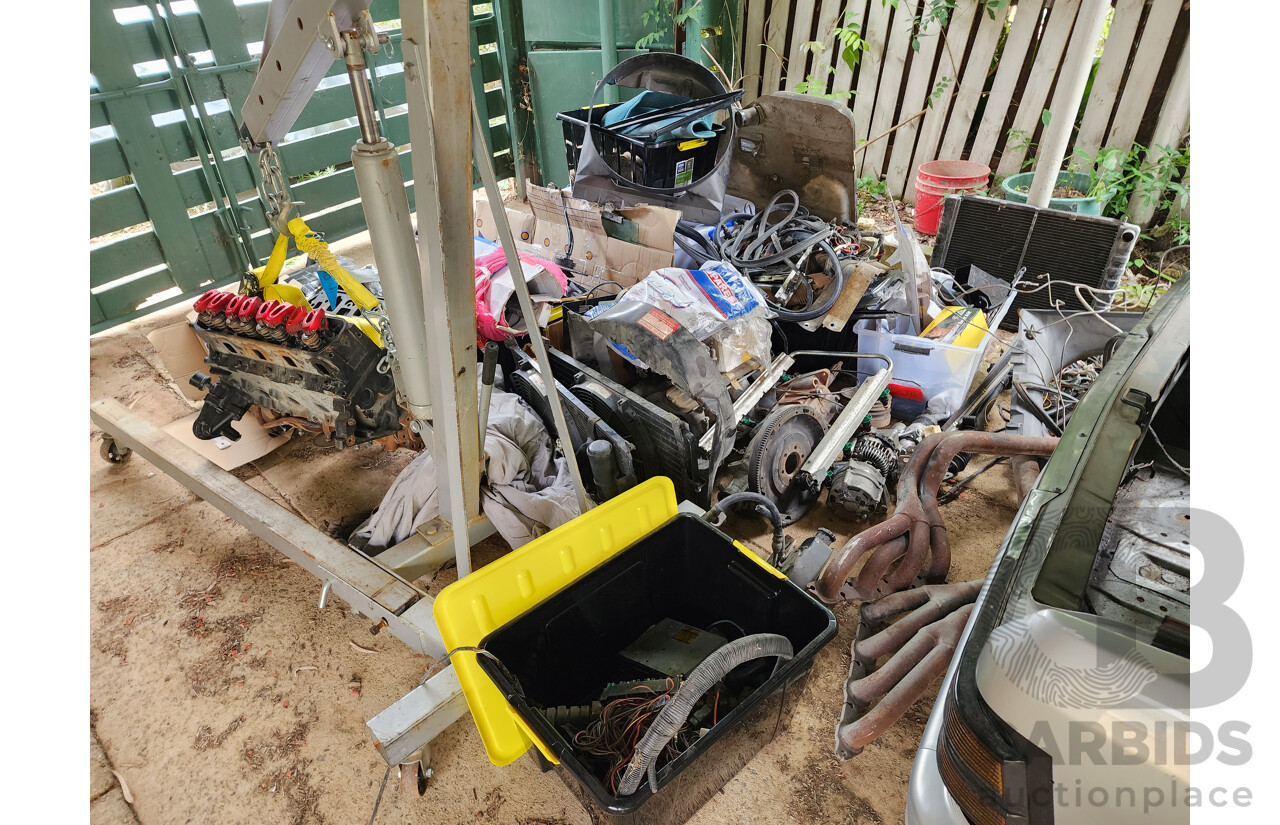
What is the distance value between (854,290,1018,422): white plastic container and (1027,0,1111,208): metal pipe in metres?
1.25

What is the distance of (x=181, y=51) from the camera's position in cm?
393

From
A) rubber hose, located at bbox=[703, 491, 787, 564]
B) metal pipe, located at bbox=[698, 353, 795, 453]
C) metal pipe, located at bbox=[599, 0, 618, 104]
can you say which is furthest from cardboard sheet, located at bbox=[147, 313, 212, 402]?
metal pipe, located at bbox=[599, 0, 618, 104]

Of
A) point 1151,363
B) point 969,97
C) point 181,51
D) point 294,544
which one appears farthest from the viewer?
point 969,97

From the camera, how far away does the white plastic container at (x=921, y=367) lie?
9.57 ft

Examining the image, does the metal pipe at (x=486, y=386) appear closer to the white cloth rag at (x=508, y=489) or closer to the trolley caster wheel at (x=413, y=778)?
the white cloth rag at (x=508, y=489)

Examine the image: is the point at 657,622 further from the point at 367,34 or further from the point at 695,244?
the point at 695,244

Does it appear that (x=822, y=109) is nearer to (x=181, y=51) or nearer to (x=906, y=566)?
(x=906, y=566)

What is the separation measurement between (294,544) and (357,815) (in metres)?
0.84

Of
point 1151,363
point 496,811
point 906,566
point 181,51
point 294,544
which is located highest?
point 181,51

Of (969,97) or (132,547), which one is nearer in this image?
Answer: (132,547)

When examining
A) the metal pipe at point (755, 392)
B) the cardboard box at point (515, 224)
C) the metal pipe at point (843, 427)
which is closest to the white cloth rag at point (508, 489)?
the metal pipe at point (755, 392)

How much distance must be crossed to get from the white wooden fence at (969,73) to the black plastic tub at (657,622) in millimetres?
4306

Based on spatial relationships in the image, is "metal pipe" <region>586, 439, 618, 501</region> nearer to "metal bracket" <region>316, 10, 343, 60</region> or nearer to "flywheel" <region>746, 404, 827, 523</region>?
"flywheel" <region>746, 404, 827, 523</region>

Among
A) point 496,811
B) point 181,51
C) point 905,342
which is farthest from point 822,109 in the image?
point 181,51
